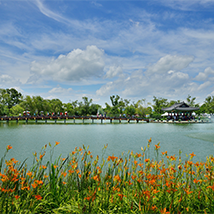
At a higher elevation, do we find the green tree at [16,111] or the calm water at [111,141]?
the green tree at [16,111]

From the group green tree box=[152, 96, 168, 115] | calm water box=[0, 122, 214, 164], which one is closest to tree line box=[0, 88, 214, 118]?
green tree box=[152, 96, 168, 115]

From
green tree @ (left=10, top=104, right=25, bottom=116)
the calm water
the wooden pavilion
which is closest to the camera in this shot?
the calm water

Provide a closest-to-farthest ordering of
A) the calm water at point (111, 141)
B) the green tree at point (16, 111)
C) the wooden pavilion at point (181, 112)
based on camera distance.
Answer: the calm water at point (111, 141), the wooden pavilion at point (181, 112), the green tree at point (16, 111)

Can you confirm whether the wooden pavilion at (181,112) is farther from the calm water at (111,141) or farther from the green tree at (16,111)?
the green tree at (16,111)

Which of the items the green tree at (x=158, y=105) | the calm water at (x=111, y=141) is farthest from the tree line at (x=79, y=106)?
the calm water at (x=111, y=141)

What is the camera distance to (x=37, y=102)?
6156cm

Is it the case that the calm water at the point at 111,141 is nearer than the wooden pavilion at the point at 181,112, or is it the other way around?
the calm water at the point at 111,141

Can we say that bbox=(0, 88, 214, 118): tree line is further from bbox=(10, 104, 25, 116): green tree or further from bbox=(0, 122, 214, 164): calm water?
bbox=(0, 122, 214, 164): calm water

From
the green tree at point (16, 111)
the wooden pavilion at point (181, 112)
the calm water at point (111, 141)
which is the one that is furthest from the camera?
the green tree at point (16, 111)

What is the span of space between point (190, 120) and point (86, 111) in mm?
36997

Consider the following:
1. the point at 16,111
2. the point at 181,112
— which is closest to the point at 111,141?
the point at 181,112

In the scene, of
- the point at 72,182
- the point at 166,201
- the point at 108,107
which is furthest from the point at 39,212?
the point at 108,107

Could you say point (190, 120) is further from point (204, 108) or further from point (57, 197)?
point (57, 197)

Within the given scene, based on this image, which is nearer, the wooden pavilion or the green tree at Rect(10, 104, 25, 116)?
the wooden pavilion
